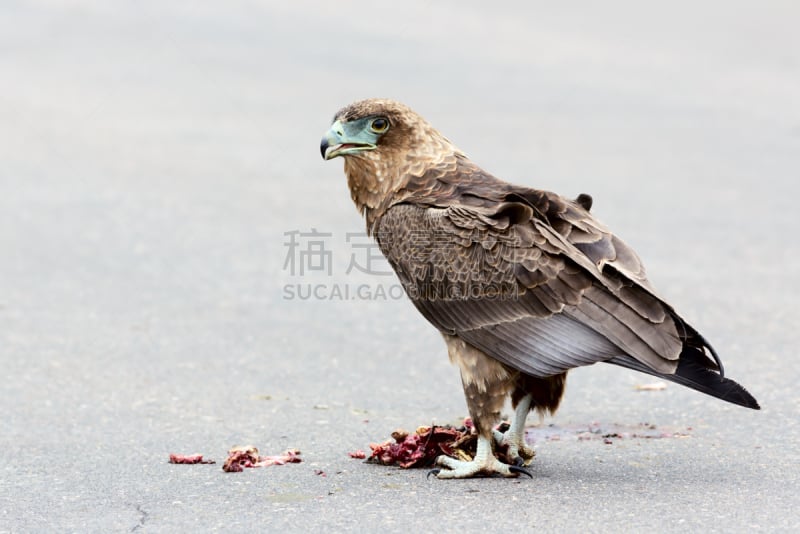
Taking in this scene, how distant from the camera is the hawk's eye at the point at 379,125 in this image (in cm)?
620

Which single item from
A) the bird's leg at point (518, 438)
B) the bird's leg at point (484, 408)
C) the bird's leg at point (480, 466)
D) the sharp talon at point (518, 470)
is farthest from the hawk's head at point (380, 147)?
the sharp talon at point (518, 470)

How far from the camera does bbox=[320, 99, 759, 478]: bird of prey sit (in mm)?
5301

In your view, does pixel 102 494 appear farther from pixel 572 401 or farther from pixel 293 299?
pixel 293 299

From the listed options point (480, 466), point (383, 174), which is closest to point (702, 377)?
point (480, 466)

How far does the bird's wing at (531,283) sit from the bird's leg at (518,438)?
1.55ft

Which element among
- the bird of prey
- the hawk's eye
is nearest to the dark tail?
the bird of prey

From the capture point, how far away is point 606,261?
5469mm

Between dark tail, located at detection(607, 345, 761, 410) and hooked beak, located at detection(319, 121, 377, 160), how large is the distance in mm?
1804

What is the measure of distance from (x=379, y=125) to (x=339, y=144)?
0.79 feet

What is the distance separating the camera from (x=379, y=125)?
20.4ft

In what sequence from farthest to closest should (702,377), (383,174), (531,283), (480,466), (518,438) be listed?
(383,174) → (518,438) → (480,466) → (531,283) → (702,377)

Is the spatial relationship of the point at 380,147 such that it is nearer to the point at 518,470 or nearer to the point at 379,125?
the point at 379,125

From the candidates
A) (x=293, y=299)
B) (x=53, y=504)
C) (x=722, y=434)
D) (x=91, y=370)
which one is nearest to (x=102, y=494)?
(x=53, y=504)

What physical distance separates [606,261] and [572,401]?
1881 mm
